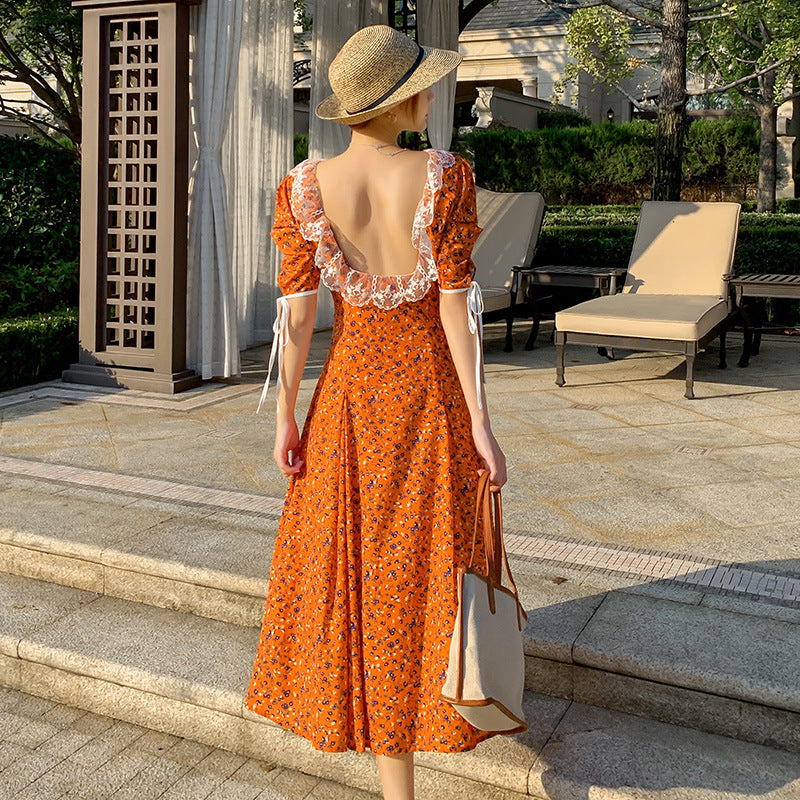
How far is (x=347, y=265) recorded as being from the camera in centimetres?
218

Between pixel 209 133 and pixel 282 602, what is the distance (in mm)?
4769

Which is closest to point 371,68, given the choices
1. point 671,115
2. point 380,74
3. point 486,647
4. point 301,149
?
point 380,74

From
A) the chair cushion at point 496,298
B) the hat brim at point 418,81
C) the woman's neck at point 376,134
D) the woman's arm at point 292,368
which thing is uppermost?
the hat brim at point 418,81

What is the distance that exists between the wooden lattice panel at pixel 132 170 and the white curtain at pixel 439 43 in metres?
3.16

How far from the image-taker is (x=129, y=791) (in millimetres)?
2592

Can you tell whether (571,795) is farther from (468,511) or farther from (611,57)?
(611,57)

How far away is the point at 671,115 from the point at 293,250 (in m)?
8.62

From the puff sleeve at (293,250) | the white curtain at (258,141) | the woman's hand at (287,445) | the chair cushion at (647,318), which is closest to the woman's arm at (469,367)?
the puff sleeve at (293,250)

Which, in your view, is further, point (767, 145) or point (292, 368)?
point (767, 145)

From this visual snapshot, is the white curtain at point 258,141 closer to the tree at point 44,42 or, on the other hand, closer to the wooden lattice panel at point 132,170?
the wooden lattice panel at point 132,170

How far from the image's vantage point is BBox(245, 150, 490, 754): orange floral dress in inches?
85.2

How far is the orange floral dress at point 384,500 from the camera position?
216cm

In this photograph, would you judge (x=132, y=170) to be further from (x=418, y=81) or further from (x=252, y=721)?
(x=418, y=81)

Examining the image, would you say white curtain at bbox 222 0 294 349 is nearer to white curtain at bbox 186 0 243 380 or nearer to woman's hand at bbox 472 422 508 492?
white curtain at bbox 186 0 243 380
